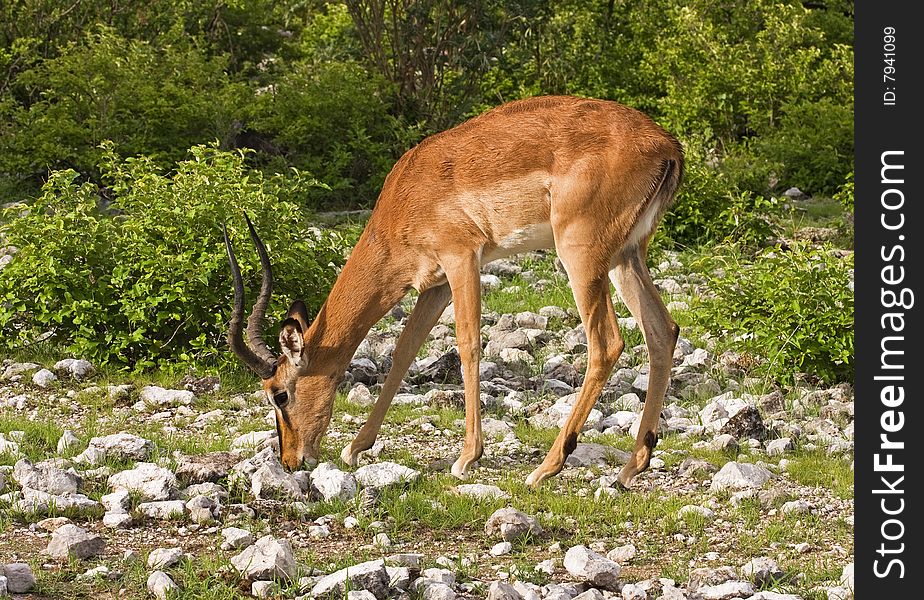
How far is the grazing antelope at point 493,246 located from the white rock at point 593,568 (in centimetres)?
136

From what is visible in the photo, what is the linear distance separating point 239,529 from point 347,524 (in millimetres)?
529

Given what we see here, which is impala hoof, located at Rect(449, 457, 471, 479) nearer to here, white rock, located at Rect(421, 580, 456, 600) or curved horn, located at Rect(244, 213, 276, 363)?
curved horn, located at Rect(244, 213, 276, 363)

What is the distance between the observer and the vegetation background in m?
8.83

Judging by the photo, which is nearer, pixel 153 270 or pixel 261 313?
pixel 261 313

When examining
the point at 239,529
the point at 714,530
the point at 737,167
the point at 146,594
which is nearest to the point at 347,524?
the point at 239,529

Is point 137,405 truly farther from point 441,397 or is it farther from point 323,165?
point 323,165

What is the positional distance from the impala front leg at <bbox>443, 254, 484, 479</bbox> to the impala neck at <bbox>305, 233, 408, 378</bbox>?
408 millimetres

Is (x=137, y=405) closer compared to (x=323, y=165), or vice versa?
(x=137, y=405)

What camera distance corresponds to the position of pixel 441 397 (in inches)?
332

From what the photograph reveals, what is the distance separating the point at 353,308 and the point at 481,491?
145cm

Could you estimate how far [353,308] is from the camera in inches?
289

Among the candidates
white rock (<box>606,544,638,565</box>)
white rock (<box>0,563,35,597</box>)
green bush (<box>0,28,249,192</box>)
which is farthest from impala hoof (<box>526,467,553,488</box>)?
green bush (<box>0,28,249,192</box>)

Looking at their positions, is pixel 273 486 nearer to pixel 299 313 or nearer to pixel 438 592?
pixel 299 313

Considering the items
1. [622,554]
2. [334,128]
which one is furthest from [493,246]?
[334,128]
